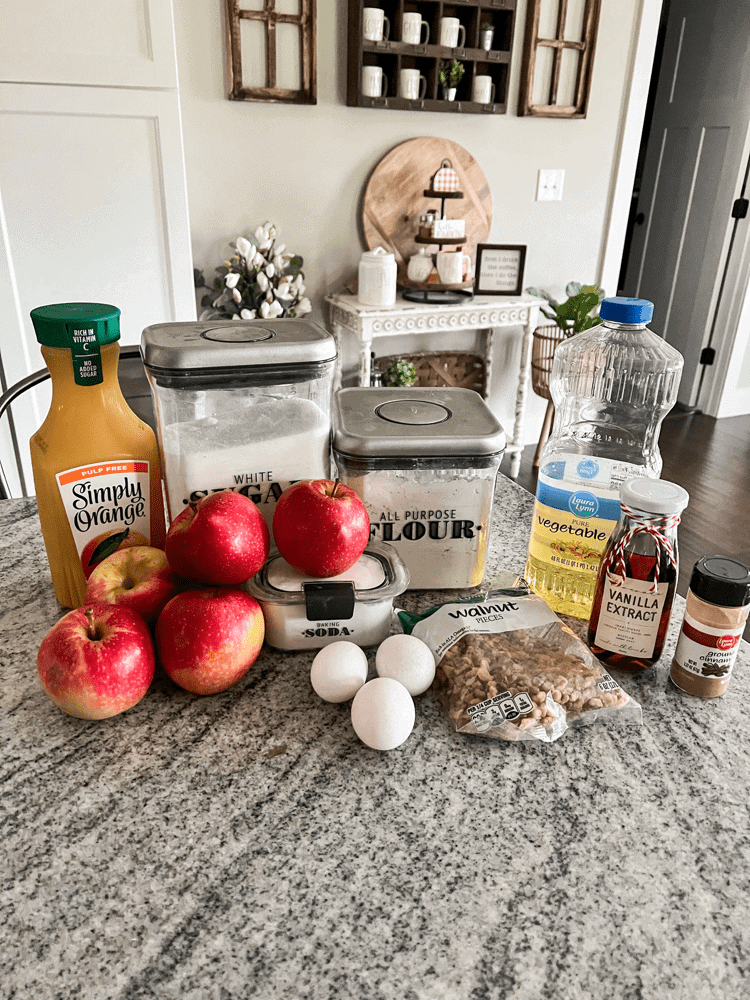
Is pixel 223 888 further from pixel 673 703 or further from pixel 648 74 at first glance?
pixel 648 74

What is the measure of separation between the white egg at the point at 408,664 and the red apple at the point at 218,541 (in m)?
0.16

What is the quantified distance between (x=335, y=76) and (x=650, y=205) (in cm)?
257

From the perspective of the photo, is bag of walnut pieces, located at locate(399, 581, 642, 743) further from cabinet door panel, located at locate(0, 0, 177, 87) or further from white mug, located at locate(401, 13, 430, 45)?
white mug, located at locate(401, 13, 430, 45)

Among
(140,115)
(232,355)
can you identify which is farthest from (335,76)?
(232,355)

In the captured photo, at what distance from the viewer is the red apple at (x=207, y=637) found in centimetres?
66

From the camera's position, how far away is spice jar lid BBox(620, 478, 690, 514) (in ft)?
2.15

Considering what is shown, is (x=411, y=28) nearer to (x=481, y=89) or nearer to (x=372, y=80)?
(x=372, y=80)

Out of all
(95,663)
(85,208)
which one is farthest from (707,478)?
(95,663)

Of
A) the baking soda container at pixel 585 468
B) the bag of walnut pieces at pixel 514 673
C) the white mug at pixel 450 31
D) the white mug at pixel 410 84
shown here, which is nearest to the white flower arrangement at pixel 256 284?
the white mug at pixel 410 84

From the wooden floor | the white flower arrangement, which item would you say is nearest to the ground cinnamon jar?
the wooden floor

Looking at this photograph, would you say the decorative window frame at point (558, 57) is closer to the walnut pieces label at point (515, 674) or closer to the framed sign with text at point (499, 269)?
the framed sign with text at point (499, 269)

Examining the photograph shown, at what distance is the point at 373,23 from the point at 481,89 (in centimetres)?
51

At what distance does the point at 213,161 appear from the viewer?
263cm

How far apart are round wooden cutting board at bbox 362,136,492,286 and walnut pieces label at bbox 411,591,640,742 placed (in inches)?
96.5
